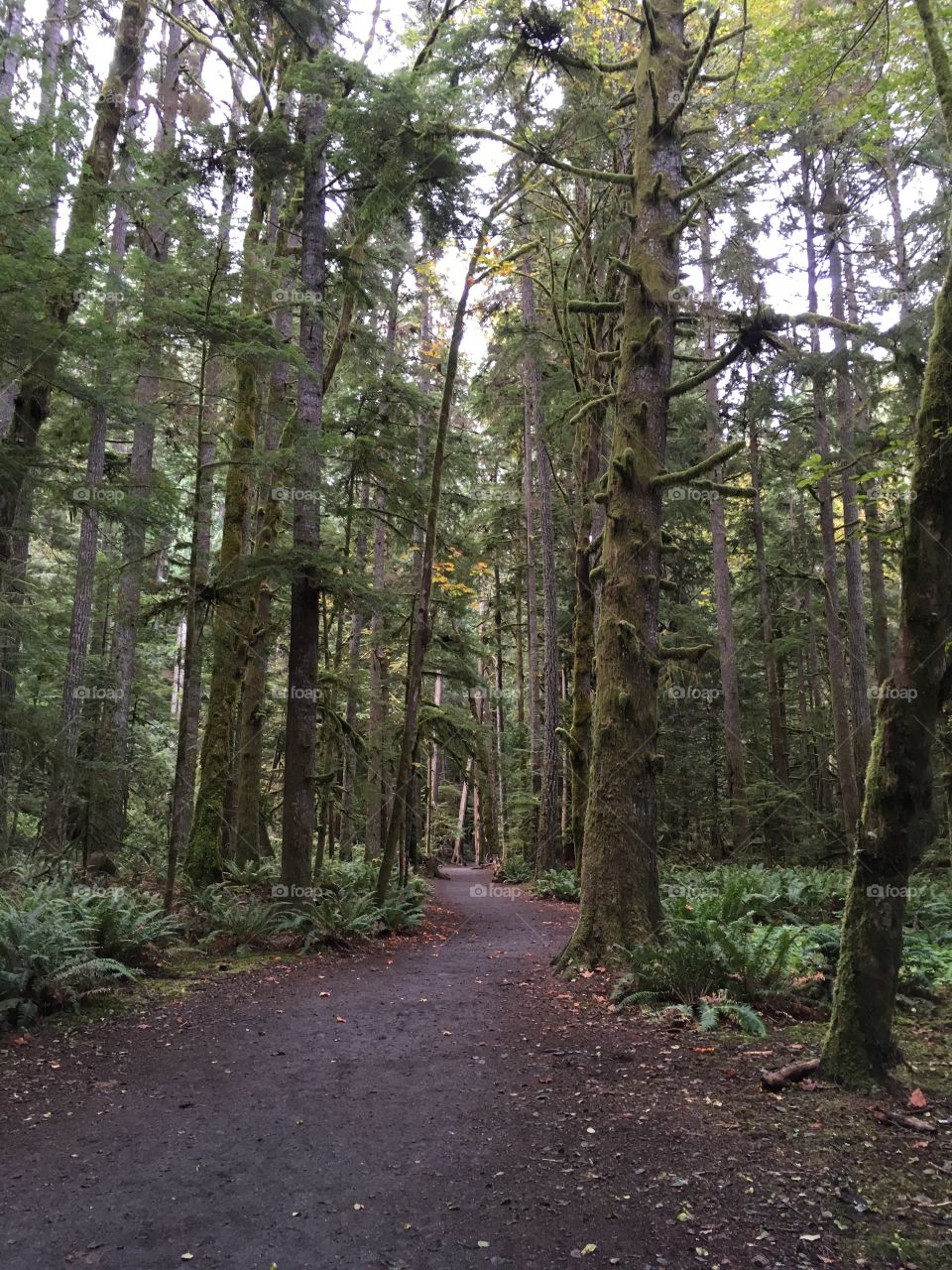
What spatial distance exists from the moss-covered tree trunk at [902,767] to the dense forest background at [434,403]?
24 millimetres

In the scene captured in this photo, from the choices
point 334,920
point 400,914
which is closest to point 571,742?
point 400,914

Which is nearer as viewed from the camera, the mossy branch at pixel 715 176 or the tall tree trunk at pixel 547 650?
the mossy branch at pixel 715 176

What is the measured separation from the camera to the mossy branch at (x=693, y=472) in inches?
263

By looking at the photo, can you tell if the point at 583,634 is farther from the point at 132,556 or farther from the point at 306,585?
the point at 132,556

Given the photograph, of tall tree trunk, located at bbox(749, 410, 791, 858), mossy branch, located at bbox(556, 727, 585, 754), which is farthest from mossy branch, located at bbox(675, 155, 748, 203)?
tall tree trunk, located at bbox(749, 410, 791, 858)

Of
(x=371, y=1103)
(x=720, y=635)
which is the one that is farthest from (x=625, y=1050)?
(x=720, y=635)

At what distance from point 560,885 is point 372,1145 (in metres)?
10.5

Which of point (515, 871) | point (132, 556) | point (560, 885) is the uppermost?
point (132, 556)

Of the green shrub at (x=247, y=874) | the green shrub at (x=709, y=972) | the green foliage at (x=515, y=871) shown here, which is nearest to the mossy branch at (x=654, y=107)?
the green shrub at (x=709, y=972)

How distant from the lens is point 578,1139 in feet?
11.9

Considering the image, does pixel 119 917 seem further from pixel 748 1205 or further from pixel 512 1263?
pixel 748 1205

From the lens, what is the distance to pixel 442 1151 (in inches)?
140

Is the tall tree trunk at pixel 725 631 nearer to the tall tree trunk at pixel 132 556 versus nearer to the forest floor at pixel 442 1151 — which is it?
the tall tree trunk at pixel 132 556

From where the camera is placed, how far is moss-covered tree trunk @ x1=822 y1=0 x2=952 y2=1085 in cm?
382
